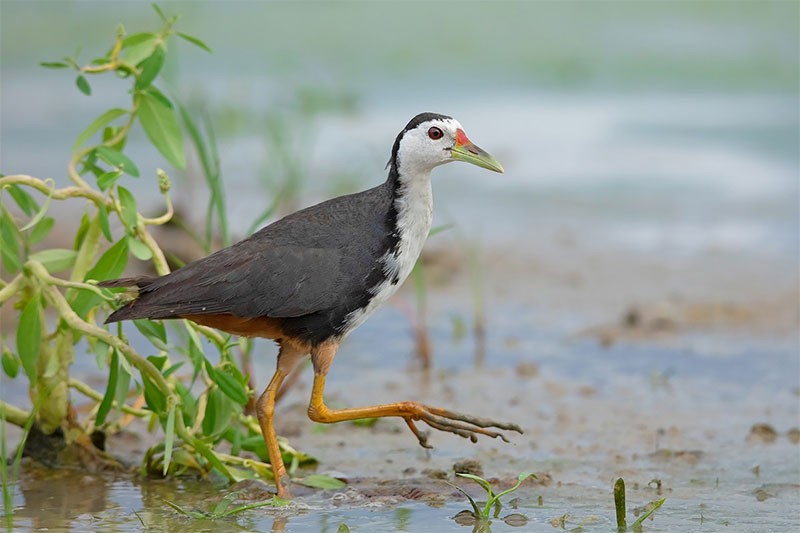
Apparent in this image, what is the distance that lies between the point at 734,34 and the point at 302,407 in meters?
9.71

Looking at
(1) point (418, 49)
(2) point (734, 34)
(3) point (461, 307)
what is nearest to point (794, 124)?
(2) point (734, 34)

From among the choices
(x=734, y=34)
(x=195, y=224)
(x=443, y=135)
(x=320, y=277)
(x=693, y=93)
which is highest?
(x=734, y=34)

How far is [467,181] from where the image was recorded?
38.3 feet

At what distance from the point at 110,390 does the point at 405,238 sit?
3.92 feet

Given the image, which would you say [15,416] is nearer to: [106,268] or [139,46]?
[106,268]

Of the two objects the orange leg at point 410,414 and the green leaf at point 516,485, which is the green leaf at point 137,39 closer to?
the orange leg at point 410,414

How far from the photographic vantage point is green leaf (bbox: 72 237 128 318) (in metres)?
5.23

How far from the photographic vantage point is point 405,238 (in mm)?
5340

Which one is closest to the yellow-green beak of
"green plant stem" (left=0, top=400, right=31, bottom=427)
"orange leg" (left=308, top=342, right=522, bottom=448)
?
"orange leg" (left=308, top=342, right=522, bottom=448)

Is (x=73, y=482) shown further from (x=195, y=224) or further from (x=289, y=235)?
(x=195, y=224)

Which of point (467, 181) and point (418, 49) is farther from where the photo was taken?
point (418, 49)

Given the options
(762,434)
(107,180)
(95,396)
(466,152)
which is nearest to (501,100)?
(762,434)

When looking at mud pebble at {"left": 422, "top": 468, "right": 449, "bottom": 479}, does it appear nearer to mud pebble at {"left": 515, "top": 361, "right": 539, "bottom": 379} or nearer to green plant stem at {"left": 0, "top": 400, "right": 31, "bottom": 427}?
green plant stem at {"left": 0, "top": 400, "right": 31, "bottom": 427}

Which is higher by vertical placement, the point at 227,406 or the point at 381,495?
the point at 227,406
